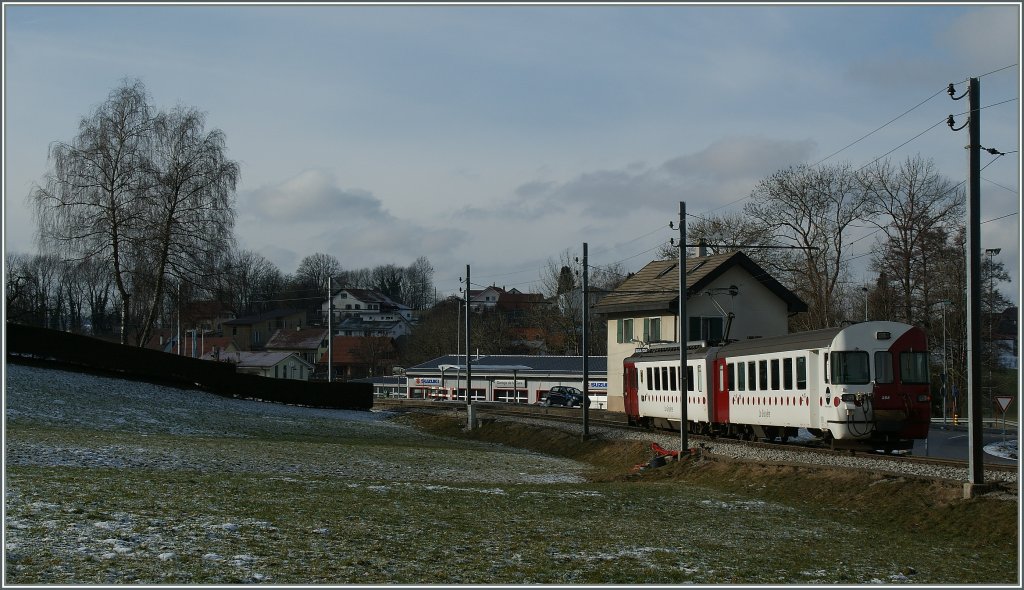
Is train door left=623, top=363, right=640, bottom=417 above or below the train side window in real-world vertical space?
below

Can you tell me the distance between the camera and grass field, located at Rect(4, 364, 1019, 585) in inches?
396

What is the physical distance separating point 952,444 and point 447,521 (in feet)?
90.7

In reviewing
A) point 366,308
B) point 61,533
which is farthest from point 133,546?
point 366,308

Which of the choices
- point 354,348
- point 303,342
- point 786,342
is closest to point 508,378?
point 354,348

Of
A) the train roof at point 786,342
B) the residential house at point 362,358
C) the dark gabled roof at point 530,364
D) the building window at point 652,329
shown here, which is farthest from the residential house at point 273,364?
the train roof at point 786,342

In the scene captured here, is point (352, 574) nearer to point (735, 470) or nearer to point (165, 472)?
point (165, 472)

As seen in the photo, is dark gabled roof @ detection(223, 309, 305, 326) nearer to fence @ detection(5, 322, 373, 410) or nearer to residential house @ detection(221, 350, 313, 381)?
residential house @ detection(221, 350, 313, 381)

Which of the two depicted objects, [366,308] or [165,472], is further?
[366,308]

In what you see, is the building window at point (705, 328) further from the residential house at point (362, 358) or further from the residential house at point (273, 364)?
the residential house at point (362, 358)

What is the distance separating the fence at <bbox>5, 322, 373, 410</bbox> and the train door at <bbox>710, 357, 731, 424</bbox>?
28.4 m

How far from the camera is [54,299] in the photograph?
11694cm

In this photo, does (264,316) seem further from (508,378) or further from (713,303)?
(713,303)

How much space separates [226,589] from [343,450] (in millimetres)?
18540

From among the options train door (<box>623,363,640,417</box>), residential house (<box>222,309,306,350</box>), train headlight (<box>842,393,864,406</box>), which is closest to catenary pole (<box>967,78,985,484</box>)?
train headlight (<box>842,393,864,406</box>)
